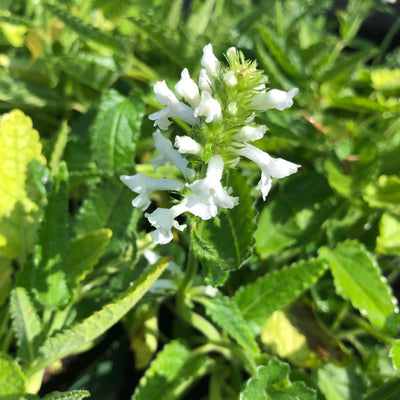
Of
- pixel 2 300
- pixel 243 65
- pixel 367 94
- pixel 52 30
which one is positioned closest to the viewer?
pixel 243 65

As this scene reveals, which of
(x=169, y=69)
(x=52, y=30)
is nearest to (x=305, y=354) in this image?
(x=169, y=69)

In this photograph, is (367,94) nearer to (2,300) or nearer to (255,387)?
(255,387)

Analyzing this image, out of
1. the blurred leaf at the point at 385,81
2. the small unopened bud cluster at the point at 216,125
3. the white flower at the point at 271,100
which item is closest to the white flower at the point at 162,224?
the small unopened bud cluster at the point at 216,125

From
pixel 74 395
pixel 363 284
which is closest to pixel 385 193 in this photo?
pixel 363 284

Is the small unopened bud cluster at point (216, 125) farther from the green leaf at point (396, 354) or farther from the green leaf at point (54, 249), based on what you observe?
the green leaf at point (396, 354)

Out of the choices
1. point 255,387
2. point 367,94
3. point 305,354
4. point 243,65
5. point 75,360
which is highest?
point 243,65

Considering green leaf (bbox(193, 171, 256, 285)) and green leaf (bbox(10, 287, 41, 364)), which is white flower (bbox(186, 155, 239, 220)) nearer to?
green leaf (bbox(193, 171, 256, 285))
